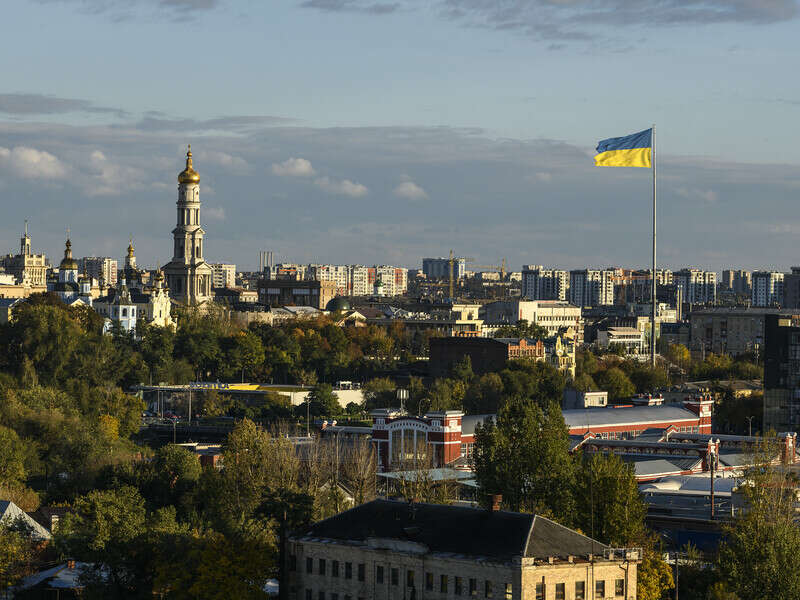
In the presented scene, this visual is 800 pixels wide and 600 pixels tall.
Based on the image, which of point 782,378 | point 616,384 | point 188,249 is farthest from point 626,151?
point 188,249

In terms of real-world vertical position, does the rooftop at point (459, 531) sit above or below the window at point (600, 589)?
above

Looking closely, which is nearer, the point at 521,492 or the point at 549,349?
the point at 521,492

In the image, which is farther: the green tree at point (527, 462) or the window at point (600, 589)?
the green tree at point (527, 462)

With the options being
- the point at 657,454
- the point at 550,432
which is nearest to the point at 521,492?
the point at 550,432

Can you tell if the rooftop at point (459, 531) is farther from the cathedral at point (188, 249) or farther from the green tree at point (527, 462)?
the cathedral at point (188, 249)

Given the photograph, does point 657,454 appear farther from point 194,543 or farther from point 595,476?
point 194,543

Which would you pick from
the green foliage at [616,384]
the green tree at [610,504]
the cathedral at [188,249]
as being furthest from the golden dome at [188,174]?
the green tree at [610,504]
